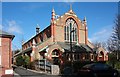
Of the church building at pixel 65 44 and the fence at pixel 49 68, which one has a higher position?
the church building at pixel 65 44

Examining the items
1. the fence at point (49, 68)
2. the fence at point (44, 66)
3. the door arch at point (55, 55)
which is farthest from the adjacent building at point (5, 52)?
the door arch at point (55, 55)

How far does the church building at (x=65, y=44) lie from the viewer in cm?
4166

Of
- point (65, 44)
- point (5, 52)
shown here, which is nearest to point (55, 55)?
point (65, 44)

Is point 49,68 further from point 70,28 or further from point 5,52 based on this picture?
point 70,28

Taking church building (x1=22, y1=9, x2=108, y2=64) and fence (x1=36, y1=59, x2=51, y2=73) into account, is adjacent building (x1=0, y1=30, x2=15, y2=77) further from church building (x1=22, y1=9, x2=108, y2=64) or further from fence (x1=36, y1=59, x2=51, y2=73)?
church building (x1=22, y1=9, x2=108, y2=64)

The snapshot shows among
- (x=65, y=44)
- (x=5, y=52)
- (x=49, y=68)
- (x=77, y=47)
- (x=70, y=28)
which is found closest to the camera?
(x=5, y=52)

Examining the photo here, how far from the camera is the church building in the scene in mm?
41656

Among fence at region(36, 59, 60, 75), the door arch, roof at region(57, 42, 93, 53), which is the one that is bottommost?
fence at region(36, 59, 60, 75)

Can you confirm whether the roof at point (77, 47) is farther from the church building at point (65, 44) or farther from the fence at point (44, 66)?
the fence at point (44, 66)

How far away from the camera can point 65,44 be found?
45.8 m

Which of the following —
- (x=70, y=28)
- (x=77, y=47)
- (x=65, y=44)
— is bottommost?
(x=77, y=47)

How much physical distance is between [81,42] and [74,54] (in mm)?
5958

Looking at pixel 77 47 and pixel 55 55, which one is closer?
pixel 55 55

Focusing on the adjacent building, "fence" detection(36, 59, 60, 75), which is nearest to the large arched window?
"fence" detection(36, 59, 60, 75)
